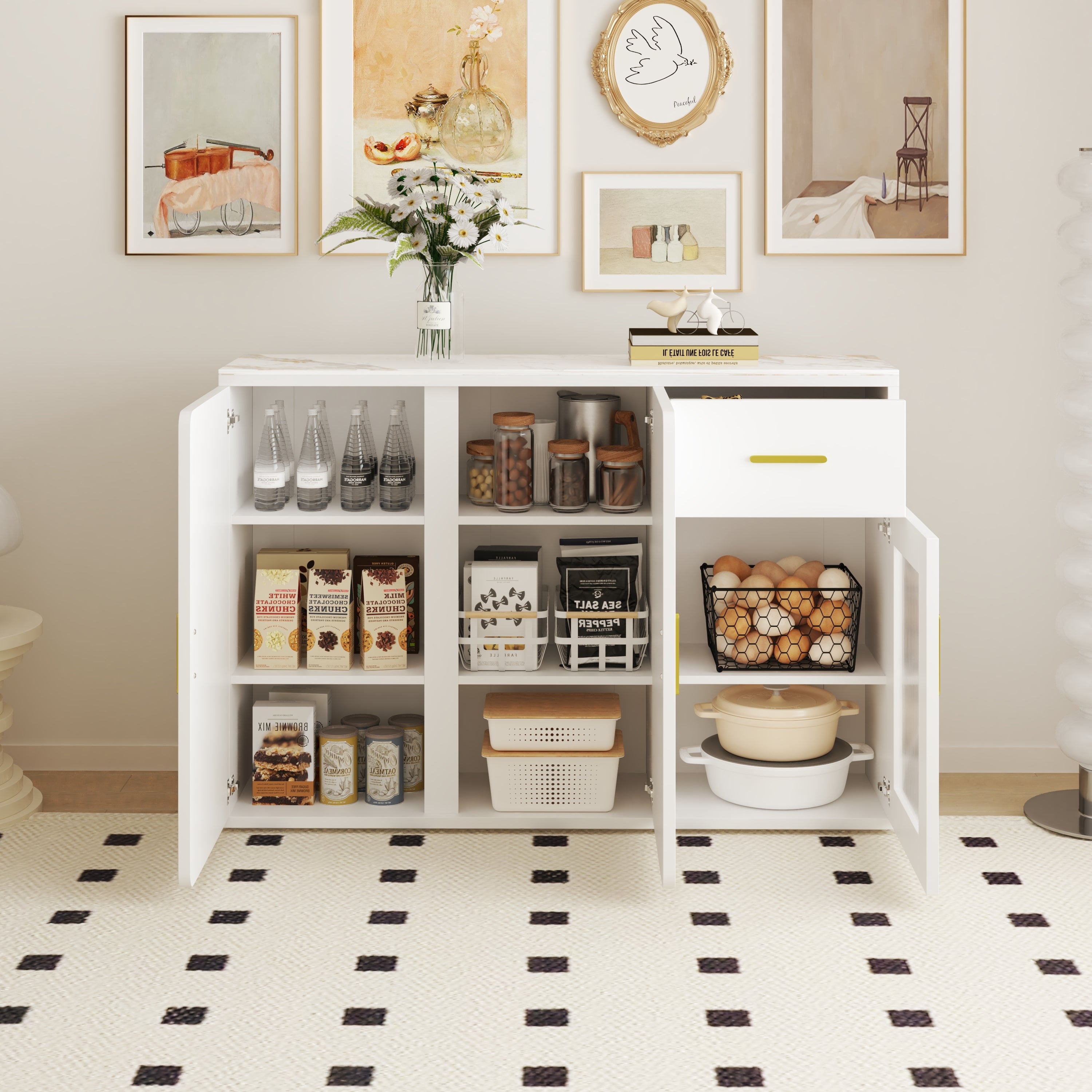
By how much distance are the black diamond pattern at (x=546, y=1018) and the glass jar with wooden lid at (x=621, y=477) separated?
1095mm

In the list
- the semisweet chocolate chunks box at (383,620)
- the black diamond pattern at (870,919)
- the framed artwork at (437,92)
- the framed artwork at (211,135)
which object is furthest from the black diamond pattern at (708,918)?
the framed artwork at (211,135)

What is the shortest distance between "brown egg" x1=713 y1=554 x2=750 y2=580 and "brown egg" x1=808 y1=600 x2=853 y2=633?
0.19 metres

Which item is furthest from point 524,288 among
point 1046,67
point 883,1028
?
point 883,1028

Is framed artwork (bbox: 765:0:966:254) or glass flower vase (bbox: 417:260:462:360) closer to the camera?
glass flower vase (bbox: 417:260:462:360)

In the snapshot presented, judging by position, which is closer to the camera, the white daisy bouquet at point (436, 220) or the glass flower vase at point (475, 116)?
the white daisy bouquet at point (436, 220)

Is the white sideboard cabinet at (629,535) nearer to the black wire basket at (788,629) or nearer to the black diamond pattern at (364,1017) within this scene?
the black wire basket at (788,629)

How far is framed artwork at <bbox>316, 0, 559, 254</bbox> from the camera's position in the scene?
294cm

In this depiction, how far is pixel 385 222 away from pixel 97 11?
2.91ft

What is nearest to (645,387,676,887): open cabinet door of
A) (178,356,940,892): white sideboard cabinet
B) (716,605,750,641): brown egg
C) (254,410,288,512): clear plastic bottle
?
(178,356,940,892): white sideboard cabinet

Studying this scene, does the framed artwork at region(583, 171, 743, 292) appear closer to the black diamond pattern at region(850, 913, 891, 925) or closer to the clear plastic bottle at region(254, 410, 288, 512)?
the clear plastic bottle at region(254, 410, 288, 512)

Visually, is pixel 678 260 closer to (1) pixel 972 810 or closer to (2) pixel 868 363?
(2) pixel 868 363

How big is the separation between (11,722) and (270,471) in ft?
2.95

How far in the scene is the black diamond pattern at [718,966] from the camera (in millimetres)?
2203

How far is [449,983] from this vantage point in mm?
2166
